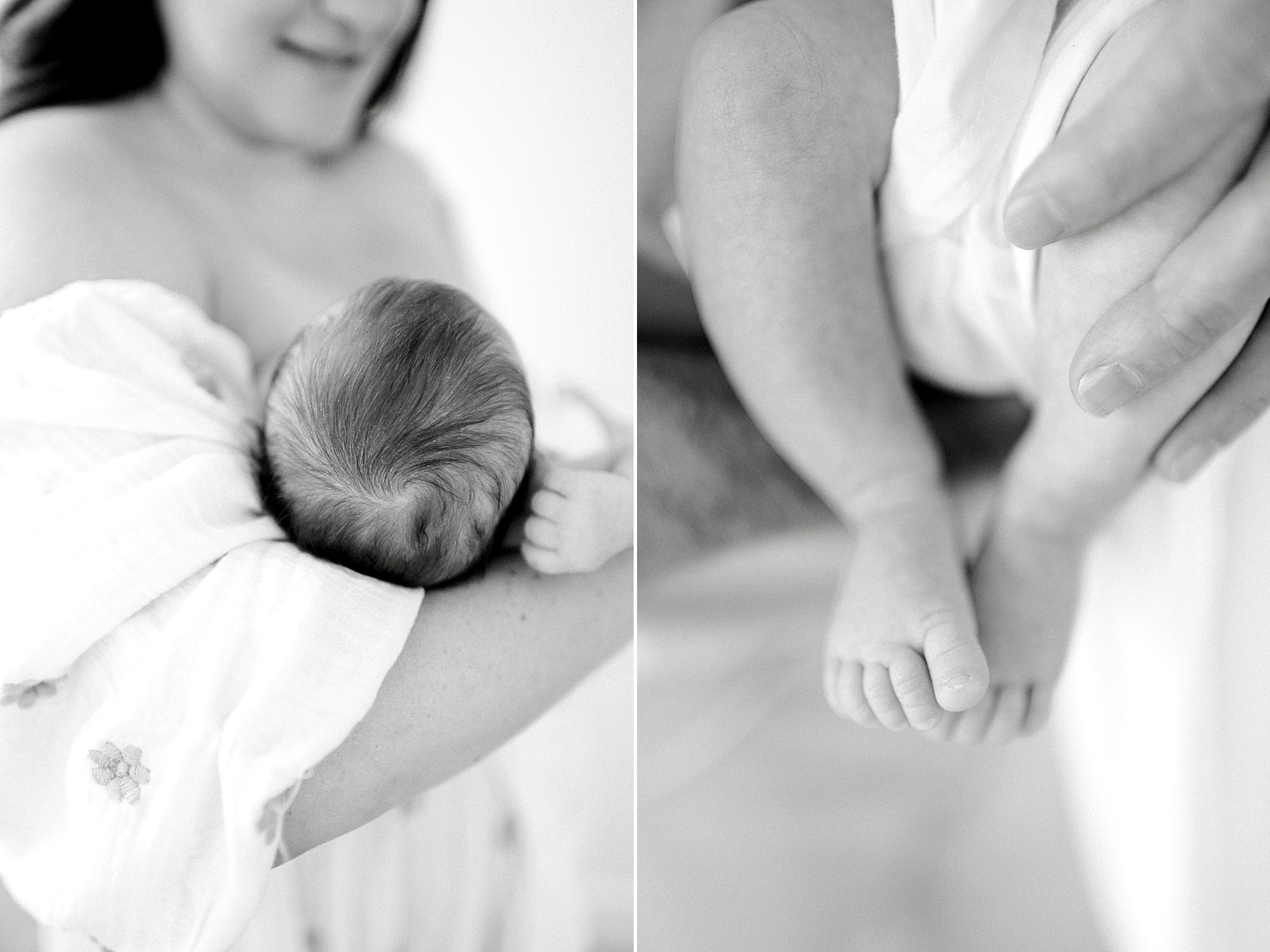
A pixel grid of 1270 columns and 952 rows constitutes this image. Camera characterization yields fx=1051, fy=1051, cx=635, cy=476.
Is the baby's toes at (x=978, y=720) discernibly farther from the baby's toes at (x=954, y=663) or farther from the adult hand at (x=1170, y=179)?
the adult hand at (x=1170, y=179)

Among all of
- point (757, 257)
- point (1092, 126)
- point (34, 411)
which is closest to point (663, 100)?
point (757, 257)

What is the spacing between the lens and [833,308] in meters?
0.71

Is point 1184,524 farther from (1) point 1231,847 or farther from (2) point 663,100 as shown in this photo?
(2) point 663,100

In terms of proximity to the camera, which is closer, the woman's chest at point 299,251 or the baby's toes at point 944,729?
the baby's toes at point 944,729

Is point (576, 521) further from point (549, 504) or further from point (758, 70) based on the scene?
point (758, 70)

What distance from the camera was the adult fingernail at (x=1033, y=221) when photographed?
637mm

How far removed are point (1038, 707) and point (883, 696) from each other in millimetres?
126

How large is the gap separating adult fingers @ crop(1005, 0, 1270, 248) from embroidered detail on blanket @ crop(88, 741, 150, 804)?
2.23ft

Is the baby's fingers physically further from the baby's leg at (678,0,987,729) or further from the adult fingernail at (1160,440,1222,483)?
the adult fingernail at (1160,440,1222,483)

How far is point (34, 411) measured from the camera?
732mm

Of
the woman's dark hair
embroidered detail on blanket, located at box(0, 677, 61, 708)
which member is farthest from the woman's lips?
embroidered detail on blanket, located at box(0, 677, 61, 708)

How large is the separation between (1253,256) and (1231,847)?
39 centimetres

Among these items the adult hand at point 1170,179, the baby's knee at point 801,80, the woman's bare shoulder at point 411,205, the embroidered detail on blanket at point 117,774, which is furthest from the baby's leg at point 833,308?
the embroidered detail on blanket at point 117,774

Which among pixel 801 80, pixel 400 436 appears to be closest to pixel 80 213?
pixel 400 436
